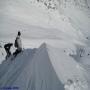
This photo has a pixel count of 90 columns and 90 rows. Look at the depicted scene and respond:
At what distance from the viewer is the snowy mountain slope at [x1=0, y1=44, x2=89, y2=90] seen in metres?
7.41

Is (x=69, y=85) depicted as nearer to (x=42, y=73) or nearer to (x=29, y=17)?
(x=42, y=73)

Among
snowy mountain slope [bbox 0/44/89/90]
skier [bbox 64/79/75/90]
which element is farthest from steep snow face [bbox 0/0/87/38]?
skier [bbox 64/79/75/90]

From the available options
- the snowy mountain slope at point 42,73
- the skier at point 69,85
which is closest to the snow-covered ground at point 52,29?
the snowy mountain slope at point 42,73

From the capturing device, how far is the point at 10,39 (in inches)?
788

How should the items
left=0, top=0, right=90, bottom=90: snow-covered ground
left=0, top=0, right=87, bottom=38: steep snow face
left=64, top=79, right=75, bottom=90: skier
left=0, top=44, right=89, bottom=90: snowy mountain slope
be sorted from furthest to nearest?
left=0, top=0, right=87, bottom=38: steep snow face
left=0, top=0, right=90, bottom=90: snow-covered ground
left=0, top=44, right=89, bottom=90: snowy mountain slope
left=64, top=79, right=75, bottom=90: skier

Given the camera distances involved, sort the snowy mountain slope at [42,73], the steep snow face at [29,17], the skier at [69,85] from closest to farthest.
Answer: the skier at [69,85]
the snowy mountain slope at [42,73]
the steep snow face at [29,17]

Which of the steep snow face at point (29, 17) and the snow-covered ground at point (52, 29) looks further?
the steep snow face at point (29, 17)

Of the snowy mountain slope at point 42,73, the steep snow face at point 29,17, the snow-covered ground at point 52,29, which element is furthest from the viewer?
the steep snow face at point 29,17

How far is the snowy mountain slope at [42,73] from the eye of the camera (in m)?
7.41

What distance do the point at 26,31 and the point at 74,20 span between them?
42.3 ft

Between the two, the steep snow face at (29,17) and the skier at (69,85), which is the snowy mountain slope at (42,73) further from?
the steep snow face at (29,17)

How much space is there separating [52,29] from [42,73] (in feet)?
65.4

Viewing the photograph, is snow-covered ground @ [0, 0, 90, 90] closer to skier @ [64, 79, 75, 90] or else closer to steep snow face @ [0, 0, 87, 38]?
steep snow face @ [0, 0, 87, 38]

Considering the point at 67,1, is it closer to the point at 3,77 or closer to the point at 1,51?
the point at 1,51
